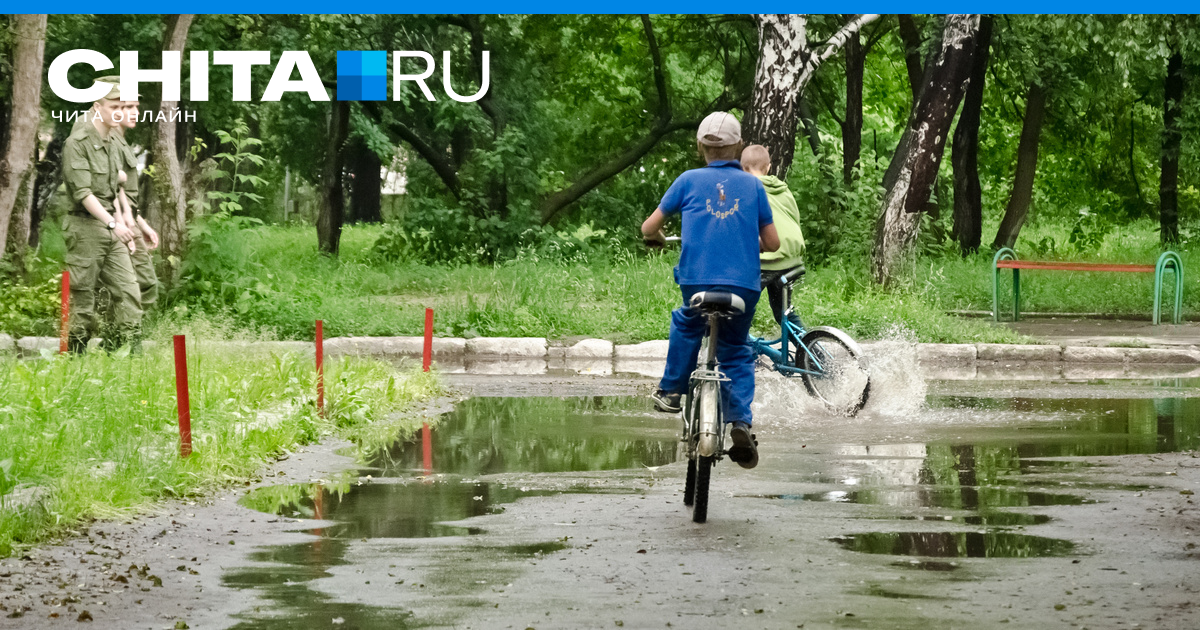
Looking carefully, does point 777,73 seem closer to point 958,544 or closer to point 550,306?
point 550,306

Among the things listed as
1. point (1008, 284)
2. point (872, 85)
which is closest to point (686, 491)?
point (1008, 284)

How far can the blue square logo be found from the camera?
26.2 meters

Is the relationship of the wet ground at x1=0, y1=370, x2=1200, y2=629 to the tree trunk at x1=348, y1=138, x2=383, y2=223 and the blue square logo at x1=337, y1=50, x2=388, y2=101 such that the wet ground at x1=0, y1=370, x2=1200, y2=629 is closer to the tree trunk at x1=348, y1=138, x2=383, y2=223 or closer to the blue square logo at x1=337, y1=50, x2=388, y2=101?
the blue square logo at x1=337, y1=50, x2=388, y2=101

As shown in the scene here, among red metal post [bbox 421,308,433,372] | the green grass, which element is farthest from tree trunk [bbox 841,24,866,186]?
red metal post [bbox 421,308,433,372]

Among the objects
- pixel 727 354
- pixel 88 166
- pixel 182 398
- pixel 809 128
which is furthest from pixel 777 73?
pixel 727 354

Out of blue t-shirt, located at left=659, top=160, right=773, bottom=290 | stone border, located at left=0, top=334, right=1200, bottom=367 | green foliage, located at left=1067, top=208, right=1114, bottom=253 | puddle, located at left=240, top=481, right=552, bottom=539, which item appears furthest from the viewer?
green foliage, located at left=1067, top=208, right=1114, bottom=253

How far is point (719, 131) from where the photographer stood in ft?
23.1

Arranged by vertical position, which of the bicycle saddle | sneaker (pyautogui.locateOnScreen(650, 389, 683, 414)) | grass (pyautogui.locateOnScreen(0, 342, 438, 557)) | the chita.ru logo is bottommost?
grass (pyautogui.locateOnScreen(0, 342, 438, 557))

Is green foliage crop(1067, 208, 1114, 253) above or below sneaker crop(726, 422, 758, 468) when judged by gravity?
above

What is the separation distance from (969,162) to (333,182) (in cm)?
1166

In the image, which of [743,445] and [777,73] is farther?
[777,73]

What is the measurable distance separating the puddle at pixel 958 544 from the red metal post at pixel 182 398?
11.5ft

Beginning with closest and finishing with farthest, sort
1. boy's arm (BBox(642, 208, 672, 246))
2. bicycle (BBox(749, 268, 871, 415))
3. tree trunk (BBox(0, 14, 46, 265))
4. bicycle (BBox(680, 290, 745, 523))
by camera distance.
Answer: bicycle (BBox(680, 290, 745, 523)) < boy's arm (BBox(642, 208, 672, 246)) < bicycle (BBox(749, 268, 871, 415)) < tree trunk (BBox(0, 14, 46, 265))

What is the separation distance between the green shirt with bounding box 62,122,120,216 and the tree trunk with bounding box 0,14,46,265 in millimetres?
5801
